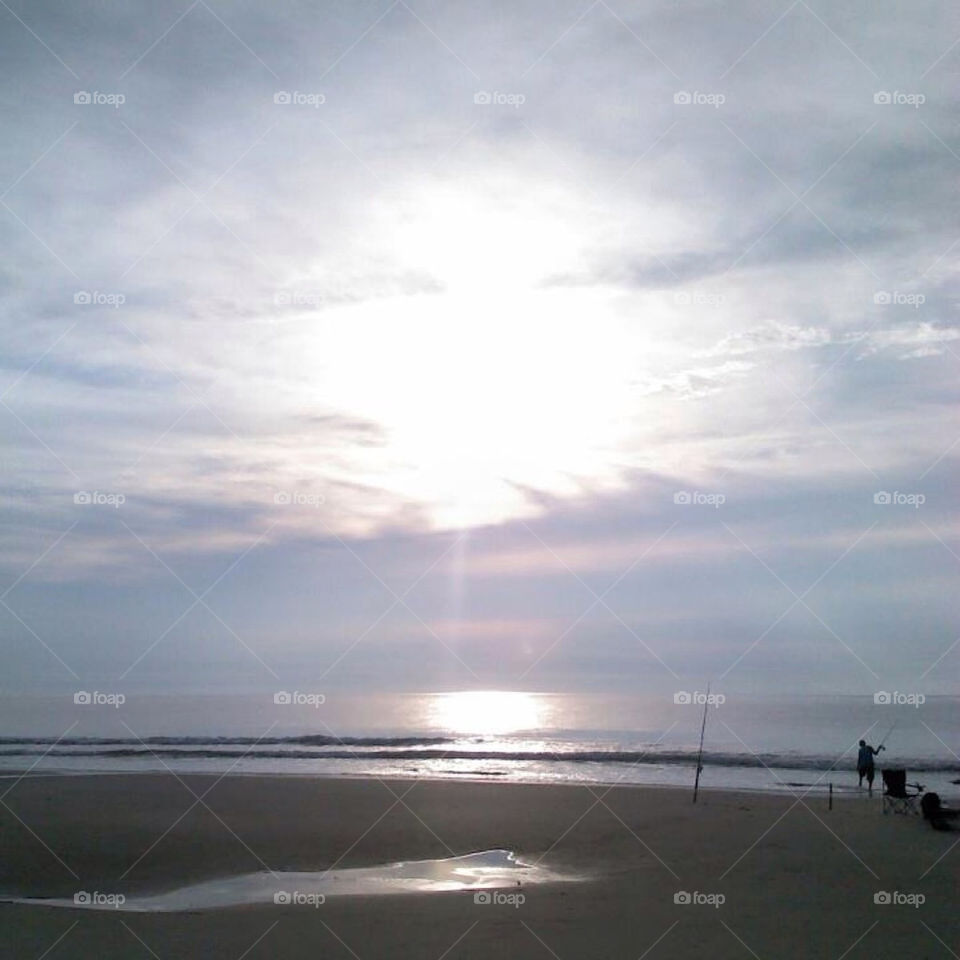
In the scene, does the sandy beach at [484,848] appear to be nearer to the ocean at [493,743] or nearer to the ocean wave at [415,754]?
the ocean at [493,743]

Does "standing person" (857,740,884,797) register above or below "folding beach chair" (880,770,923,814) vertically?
above

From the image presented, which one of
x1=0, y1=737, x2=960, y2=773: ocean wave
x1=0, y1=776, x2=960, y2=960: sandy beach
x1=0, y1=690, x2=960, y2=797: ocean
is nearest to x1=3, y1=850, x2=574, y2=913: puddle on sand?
x1=0, y1=776, x2=960, y2=960: sandy beach

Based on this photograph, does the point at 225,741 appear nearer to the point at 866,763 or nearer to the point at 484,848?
the point at 484,848

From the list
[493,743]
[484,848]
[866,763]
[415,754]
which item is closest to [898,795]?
[866,763]

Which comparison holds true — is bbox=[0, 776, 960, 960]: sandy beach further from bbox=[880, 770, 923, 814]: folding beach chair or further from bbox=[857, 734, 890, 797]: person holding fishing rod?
bbox=[857, 734, 890, 797]: person holding fishing rod

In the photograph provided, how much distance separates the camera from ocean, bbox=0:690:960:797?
84.5 feet

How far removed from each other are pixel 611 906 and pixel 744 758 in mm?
21667

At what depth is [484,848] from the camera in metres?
13.7

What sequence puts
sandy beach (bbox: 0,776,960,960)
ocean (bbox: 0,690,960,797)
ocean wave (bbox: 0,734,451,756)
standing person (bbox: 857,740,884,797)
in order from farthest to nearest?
ocean wave (bbox: 0,734,451,756) → ocean (bbox: 0,690,960,797) → standing person (bbox: 857,740,884,797) → sandy beach (bbox: 0,776,960,960)

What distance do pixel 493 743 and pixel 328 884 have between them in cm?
2566

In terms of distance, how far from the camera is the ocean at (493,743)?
25766mm

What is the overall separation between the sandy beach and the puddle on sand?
1.44 ft

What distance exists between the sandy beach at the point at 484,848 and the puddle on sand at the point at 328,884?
44 centimetres

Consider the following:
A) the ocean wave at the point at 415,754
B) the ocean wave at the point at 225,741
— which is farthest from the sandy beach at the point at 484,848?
the ocean wave at the point at 225,741
